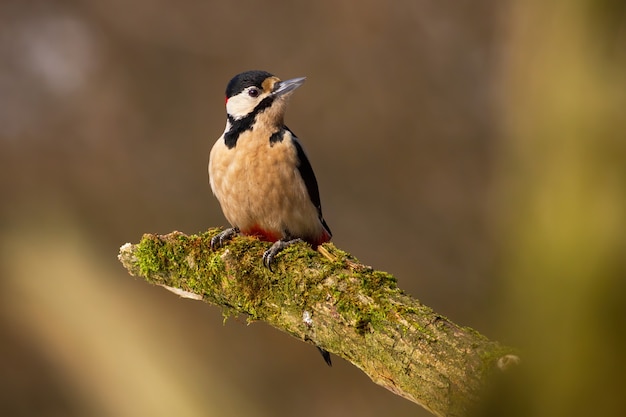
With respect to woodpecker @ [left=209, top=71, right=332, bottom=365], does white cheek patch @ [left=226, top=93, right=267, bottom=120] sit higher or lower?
higher

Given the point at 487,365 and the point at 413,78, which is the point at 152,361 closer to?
the point at 413,78

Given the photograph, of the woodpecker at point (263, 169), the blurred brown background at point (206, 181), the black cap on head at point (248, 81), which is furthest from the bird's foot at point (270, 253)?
the blurred brown background at point (206, 181)

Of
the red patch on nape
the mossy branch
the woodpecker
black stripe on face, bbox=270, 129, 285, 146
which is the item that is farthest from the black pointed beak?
the mossy branch

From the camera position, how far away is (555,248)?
3.76 feet

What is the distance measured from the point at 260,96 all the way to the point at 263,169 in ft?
1.35

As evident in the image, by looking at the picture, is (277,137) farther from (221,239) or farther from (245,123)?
(221,239)

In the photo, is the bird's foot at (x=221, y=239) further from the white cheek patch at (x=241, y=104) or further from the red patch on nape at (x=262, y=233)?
the white cheek patch at (x=241, y=104)

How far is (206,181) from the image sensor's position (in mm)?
7676

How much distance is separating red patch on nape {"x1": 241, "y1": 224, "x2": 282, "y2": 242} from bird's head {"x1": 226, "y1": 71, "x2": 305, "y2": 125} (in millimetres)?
544

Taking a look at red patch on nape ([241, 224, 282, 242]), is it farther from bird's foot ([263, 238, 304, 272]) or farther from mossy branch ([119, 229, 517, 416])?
bird's foot ([263, 238, 304, 272])

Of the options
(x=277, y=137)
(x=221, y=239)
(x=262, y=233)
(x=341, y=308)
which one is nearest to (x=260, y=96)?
(x=277, y=137)

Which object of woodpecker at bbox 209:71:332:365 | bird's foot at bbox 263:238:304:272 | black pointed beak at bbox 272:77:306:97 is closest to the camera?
bird's foot at bbox 263:238:304:272

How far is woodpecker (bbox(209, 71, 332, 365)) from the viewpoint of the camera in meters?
3.78

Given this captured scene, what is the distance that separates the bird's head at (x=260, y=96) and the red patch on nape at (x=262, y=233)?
0.54 meters
